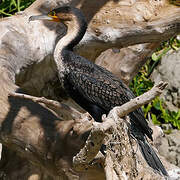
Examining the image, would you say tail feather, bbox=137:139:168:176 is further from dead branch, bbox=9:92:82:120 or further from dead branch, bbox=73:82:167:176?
dead branch, bbox=73:82:167:176

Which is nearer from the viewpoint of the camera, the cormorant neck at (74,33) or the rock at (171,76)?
the cormorant neck at (74,33)

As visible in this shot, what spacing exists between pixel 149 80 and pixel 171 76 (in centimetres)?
26

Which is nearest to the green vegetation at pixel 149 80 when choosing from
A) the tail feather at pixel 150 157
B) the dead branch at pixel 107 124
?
the tail feather at pixel 150 157

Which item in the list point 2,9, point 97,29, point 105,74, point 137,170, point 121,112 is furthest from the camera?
→ point 2,9

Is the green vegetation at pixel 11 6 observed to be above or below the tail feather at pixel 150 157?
above

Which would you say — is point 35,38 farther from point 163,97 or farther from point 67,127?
point 163,97

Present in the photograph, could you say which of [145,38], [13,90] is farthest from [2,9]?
[13,90]

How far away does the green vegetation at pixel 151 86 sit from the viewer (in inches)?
206

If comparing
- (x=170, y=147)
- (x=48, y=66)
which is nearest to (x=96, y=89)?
(x=48, y=66)

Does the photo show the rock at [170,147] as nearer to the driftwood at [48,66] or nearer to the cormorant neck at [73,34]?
the driftwood at [48,66]

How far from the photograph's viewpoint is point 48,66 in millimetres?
3938

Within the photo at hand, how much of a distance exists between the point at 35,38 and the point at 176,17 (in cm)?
112

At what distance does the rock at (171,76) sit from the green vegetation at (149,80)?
64mm

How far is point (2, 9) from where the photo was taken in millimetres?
5148
